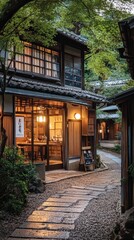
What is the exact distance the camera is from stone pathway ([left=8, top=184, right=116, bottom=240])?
6852 millimetres

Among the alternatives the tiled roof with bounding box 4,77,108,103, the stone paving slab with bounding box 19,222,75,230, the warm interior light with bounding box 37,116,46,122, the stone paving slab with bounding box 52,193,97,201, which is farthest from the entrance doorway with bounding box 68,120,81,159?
the stone paving slab with bounding box 19,222,75,230

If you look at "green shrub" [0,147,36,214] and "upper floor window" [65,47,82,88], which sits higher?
"upper floor window" [65,47,82,88]

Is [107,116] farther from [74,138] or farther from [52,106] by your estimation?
[52,106]

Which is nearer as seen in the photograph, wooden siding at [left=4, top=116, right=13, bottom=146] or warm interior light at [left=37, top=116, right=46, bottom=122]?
wooden siding at [left=4, top=116, right=13, bottom=146]

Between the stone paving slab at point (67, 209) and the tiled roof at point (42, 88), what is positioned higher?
the tiled roof at point (42, 88)

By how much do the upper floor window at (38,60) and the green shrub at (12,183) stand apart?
6.19 m

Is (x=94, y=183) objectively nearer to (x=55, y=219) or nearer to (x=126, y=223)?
(x=55, y=219)

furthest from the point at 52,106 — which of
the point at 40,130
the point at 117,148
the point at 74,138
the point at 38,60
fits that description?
the point at 117,148

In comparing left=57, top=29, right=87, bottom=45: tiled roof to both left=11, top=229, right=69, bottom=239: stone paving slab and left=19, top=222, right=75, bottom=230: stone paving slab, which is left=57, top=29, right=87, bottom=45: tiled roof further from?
left=11, top=229, right=69, bottom=239: stone paving slab

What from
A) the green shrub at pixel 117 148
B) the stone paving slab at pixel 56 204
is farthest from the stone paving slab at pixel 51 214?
the green shrub at pixel 117 148

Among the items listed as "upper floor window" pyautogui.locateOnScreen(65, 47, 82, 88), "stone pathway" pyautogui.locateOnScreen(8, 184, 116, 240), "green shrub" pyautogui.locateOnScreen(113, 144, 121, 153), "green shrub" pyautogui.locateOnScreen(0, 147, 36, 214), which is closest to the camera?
"stone pathway" pyautogui.locateOnScreen(8, 184, 116, 240)

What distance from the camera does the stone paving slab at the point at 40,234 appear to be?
6.72 m

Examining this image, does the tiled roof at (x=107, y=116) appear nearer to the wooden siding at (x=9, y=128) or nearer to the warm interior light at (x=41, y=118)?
the warm interior light at (x=41, y=118)

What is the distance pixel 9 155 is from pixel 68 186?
12.7 ft
